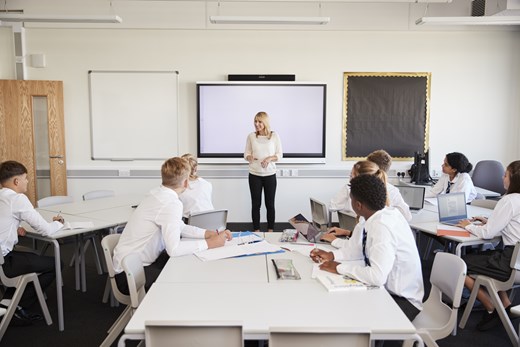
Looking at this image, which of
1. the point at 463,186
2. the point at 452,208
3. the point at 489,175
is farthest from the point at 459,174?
the point at 489,175

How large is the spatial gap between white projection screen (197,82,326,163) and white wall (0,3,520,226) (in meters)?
0.17

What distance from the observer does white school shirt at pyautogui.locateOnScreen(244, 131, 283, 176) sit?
579 cm

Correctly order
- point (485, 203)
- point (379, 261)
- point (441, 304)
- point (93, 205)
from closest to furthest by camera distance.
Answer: point (379, 261) < point (441, 304) < point (485, 203) < point (93, 205)

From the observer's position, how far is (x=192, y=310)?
6.31 ft

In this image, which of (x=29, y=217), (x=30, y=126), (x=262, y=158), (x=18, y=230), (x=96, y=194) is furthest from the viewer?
(x=30, y=126)

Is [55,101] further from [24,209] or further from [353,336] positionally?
[353,336]

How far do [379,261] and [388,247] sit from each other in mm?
85

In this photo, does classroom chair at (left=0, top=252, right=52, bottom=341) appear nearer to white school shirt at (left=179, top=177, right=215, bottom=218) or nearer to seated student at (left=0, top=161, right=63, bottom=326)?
seated student at (left=0, top=161, right=63, bottom=326)

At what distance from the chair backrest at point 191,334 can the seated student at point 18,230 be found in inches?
76.1

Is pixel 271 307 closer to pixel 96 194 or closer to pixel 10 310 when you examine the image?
pixel 10 310

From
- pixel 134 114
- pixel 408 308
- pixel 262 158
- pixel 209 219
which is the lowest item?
pixel 408 308

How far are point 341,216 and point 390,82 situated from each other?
11.2 feet

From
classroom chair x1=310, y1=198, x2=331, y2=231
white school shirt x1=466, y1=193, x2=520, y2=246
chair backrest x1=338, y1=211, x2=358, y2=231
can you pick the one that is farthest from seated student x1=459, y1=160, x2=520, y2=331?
classroom chair x1=310, y1=198, x2=331, y2=231

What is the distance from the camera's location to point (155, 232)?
2.88 meters
